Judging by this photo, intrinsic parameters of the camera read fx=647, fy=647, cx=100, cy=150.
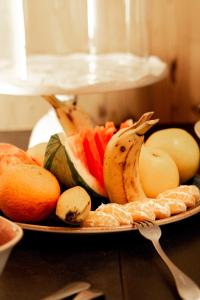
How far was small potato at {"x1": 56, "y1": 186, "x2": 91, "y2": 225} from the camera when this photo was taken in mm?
663

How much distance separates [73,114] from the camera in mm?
941

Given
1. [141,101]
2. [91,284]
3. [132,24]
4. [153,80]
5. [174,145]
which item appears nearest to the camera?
[91,284]

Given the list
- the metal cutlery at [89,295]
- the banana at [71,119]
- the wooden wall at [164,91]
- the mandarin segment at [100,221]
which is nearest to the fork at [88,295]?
the metal cutlery at [89,295]

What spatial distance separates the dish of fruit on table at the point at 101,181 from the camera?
2.24 ft

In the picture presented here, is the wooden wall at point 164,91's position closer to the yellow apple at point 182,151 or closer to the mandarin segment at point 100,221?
the yellow apple at point 182,151

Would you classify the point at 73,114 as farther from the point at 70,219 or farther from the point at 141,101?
the point at 141,101

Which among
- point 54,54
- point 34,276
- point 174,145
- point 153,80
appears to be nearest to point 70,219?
point 34,276

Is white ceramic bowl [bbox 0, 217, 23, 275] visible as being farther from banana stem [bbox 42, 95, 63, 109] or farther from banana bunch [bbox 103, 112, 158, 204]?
banana stem [bbox 42, 95, 63, 109]

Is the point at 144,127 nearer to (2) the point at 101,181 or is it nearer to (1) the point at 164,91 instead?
(2) the point at 101,181

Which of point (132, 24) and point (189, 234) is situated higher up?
point (132, 24)

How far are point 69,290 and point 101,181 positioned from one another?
0.21 meters

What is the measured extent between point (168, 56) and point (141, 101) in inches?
4.7

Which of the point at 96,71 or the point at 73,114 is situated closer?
the point at 73,114

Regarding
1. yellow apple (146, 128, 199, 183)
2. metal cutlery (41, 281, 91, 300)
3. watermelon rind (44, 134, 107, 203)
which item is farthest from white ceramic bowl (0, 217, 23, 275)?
yellow apple (146, 128, 199, 183)
